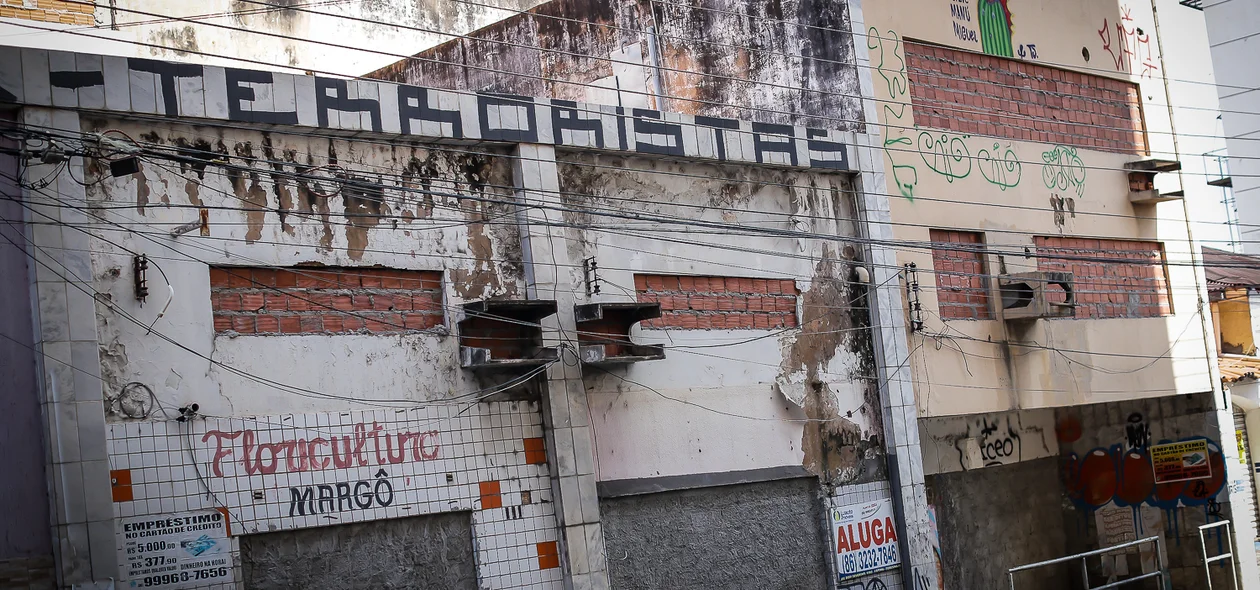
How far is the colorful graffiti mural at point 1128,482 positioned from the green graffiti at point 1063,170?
439cm

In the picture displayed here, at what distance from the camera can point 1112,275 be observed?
16.5m

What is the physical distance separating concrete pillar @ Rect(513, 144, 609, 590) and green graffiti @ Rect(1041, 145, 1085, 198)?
8047mm

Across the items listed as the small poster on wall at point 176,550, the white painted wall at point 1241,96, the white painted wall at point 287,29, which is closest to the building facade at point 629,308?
the small poster on wall at point 176,550

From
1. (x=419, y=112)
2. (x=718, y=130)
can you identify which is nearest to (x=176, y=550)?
(x=419, y=112)

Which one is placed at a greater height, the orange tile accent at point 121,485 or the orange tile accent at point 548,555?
the orange tile accent at point 121,485

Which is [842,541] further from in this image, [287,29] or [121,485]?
[287,29]

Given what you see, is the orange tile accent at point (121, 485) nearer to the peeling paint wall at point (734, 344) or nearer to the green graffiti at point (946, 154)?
the peeling paint wall at point (734, 344)

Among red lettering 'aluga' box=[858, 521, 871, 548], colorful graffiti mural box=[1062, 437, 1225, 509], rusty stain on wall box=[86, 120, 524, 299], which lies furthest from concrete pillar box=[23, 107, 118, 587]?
colorful graffiti mural box=[1062, 437, 1225, 509]

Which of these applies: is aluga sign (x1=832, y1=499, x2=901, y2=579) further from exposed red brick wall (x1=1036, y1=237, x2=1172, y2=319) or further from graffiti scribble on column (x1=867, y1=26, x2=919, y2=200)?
exposed red brick wall (x1=1036, y1=237, x2=1172, y2=319)

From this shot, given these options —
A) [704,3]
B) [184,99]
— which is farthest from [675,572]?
[704,3]

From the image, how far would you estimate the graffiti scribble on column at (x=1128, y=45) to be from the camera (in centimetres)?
1734

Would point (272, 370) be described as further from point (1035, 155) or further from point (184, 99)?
point (1035, 155)

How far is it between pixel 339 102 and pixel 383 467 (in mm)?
2910

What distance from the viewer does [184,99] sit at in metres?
8.66
